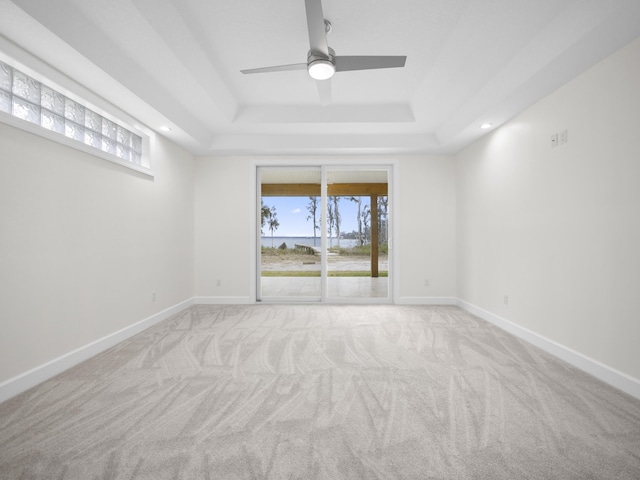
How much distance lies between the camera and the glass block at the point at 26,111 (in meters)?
2.23

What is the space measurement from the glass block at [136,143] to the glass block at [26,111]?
3.87ft

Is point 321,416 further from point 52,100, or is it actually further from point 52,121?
point 52,100

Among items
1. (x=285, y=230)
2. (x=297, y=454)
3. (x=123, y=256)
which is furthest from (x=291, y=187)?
(x=297, y=454)

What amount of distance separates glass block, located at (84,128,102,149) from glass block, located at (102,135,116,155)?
0.16 ft

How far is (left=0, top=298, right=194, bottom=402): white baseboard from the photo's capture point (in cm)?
209

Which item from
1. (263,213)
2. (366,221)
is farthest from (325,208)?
(263,213)

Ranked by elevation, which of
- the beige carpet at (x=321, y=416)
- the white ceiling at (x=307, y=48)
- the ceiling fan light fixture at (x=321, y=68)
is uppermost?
the white ceiling at (x=307, y=48)

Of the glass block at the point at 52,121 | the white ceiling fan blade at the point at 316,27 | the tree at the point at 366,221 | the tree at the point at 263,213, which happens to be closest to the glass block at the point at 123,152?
the glass block at the point at 52,121

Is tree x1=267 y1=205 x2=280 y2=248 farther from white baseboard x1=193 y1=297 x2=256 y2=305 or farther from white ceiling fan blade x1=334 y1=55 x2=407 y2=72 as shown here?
white ceiling fan blade x1=334 y1=55 x2=407 y2=72

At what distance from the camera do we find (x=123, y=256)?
10.8 ft

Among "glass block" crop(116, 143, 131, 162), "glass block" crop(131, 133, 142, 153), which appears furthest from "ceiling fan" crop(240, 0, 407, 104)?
"glass block" crop(131, 133, 142, 153)

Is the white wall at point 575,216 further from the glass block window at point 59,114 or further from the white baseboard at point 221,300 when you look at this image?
the glass block window at point 59,114

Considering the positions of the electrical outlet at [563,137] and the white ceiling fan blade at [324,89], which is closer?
the white ceiling fan blade at [324,89]

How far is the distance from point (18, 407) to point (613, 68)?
4.70 m
